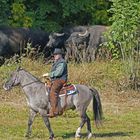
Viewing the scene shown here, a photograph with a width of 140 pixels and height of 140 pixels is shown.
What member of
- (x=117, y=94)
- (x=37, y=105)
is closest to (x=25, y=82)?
(x=37, y=105)

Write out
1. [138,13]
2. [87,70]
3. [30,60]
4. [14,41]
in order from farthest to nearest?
[14,41] < [30,60] < [87,70] < [138,13]

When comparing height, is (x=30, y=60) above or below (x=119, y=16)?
below

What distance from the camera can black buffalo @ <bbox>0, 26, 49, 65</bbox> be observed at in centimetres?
2531

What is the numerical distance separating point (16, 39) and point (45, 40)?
4.63ft

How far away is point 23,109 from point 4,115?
3.58 feet

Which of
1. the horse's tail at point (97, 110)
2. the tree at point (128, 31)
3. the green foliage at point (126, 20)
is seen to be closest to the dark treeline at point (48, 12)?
the tree at point (128, 31)

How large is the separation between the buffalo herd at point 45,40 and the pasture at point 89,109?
301 centimetres

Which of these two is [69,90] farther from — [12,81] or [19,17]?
[19,17]

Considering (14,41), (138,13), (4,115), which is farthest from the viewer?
(14,41)

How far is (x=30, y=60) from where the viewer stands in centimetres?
2217

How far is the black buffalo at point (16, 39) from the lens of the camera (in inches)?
997

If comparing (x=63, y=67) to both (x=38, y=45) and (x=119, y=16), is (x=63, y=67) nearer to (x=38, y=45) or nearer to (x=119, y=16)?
(x=119, y=16)

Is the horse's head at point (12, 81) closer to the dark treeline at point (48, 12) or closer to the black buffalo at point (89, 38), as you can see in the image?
the black buffalo at point (89, 38)

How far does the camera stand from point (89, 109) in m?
17.6
